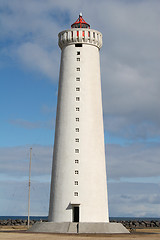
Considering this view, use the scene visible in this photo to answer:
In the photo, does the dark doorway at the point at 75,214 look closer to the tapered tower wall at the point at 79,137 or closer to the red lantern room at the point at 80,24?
the tapered tower wall at the point at 79,137

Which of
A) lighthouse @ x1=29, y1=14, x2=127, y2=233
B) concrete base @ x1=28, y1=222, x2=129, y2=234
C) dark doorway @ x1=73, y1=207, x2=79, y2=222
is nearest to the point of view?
concrete base @ x1=28, y1=222, x2=129, y2=234

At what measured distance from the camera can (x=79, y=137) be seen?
4325cm

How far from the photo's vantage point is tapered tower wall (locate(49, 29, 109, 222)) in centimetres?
4212

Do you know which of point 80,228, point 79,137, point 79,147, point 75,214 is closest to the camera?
point 80,228

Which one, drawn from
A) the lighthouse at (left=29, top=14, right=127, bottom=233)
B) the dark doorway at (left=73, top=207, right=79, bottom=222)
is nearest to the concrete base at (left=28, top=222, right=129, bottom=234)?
the lighthouse at (left=29, top=14, right=127, bottom=233)


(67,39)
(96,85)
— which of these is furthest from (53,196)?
(67,39)

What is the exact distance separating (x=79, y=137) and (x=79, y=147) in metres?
1.12

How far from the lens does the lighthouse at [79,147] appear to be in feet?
137

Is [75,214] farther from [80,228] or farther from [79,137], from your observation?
[79,137]

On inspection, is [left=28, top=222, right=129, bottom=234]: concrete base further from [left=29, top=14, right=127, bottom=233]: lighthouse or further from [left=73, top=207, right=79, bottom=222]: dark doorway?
[left=73, top=207, right=79, bottom=222]: dark doorway

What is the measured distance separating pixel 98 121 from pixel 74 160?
5436 mm

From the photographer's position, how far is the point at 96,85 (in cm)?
4562

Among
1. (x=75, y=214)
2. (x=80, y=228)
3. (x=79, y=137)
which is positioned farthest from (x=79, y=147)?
(x=80, y=228)

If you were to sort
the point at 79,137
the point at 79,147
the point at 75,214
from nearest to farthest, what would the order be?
1. the point at 79,147
2. the point at 79,137
3. the point at 75,214
